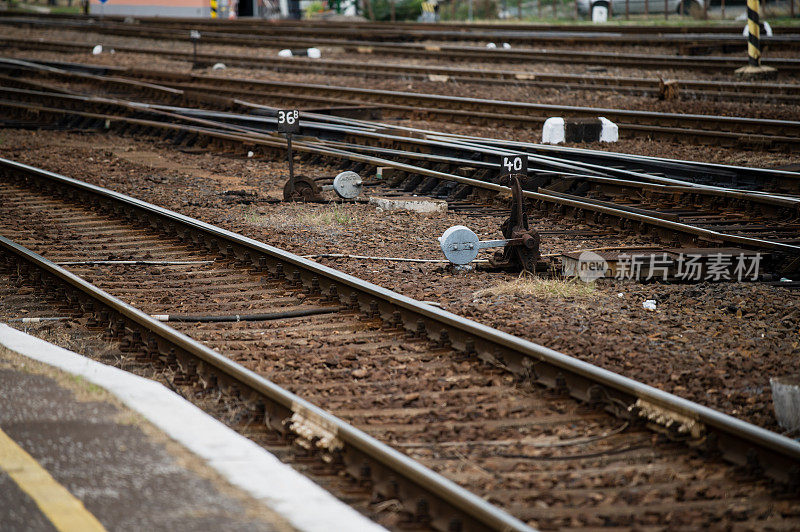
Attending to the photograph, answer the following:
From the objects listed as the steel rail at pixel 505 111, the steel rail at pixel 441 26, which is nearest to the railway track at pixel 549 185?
the steel rail at pixel 505 111

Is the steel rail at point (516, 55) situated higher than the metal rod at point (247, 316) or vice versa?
the steel rail at point (516, 55)

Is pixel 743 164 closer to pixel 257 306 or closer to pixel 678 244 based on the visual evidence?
pixel 678 244

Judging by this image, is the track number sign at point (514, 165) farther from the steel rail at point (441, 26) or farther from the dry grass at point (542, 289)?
the steel rail at point (441, 26)

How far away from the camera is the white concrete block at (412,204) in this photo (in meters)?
11.8

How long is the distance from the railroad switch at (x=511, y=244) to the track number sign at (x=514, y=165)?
0.34ft

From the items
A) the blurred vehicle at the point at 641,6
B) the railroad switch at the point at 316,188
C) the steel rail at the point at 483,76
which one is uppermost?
the blurred vehicle at the point at 641,6

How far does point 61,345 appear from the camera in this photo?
7262 millimetres

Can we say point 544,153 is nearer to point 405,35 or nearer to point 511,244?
point 511,244

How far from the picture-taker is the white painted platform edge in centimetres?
404

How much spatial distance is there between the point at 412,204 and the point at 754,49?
12.8 m

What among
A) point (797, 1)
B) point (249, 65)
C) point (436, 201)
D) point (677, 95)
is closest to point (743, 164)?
point (436, 201)

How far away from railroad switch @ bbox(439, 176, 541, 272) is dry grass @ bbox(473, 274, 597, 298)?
1.22 feet

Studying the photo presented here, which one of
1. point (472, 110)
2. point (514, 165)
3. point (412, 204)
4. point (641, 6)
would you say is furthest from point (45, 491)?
point (641, 6)

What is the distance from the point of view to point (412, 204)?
11867 millimetres
